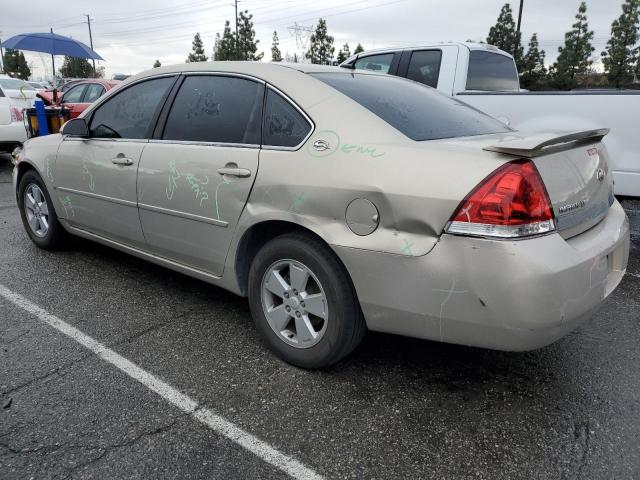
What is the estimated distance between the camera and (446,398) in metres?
2.50

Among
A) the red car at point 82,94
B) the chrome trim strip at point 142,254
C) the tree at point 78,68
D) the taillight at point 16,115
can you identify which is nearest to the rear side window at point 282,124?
the chrome trim strip at point 142,254

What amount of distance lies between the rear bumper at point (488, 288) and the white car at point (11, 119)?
9.61 metres

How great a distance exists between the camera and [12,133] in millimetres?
9703

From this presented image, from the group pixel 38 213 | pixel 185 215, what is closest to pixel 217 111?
pixel 185 215

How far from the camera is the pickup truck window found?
6.20 m

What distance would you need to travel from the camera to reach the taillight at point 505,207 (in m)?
2.01

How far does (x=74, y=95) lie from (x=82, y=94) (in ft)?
1.19

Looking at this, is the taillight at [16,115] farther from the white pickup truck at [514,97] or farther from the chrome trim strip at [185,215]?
the chrome trim strip at [185,215]

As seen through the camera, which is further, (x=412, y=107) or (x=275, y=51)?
(x=275, y=51)

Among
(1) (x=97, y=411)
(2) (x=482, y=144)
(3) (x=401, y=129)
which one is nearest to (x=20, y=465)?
(1) (x=97, y=411)

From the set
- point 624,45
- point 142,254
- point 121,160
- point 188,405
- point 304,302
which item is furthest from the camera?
point 624,45

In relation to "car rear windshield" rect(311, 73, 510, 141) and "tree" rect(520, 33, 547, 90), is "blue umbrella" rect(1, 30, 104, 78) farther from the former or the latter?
"tree" rect(520, 33, 547, 90)

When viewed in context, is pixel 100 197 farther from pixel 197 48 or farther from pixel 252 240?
pixel 197 48

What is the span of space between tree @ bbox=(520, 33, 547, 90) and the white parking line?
39538 mm
